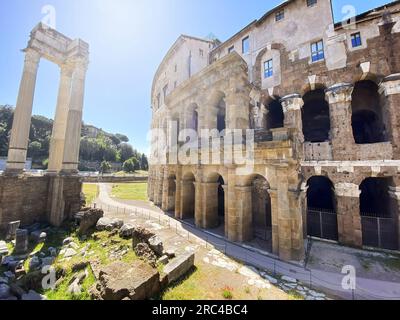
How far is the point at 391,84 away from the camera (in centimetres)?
1264

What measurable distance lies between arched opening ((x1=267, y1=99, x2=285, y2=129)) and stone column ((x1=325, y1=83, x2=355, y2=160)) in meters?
5.70

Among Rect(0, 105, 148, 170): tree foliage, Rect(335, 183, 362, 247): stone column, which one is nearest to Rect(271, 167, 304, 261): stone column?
Rect(335, 183, 362, 247): stone column

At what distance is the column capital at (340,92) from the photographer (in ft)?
45.4

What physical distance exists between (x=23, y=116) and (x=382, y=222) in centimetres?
2851

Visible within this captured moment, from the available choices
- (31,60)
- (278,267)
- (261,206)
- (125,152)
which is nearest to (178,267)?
(278,267)

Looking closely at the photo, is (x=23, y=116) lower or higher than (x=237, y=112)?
lower

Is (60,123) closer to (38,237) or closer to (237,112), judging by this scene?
(38,237)

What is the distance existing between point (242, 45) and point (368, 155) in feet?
55.4

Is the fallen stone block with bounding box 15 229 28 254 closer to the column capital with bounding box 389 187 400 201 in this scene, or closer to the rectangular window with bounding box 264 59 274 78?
the rectangular window with bounding box 264 59 274 78

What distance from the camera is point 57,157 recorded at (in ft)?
53.8

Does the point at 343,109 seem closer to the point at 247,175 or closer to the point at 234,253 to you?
the point at 247,175

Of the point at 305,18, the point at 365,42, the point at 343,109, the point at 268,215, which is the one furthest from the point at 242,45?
the point at 268,215

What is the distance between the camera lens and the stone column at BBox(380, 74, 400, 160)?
40.5 ft

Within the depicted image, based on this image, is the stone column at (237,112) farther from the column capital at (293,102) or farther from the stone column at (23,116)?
the stone column at (23,116)
